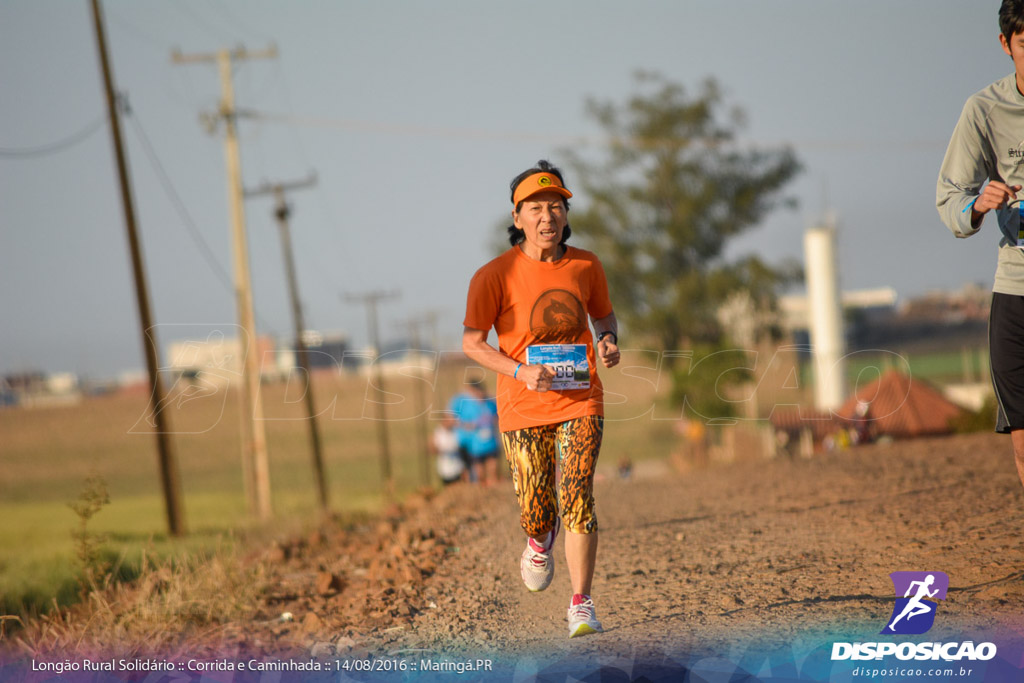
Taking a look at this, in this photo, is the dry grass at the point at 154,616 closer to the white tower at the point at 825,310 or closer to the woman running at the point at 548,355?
the woman running at the point at 548,355

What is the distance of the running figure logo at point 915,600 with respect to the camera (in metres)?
3.99

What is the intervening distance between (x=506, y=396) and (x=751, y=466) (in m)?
9.63

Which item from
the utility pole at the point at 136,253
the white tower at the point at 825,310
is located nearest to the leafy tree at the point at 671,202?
the white tower at the point at 825,310

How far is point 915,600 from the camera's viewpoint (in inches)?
163

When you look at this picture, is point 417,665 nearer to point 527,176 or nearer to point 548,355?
point 548,355

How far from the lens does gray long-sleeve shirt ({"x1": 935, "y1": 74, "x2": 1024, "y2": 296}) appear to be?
4.05m

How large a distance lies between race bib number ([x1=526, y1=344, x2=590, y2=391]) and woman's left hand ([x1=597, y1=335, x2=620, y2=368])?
0.29 ft

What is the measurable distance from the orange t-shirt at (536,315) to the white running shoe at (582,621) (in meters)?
0.85

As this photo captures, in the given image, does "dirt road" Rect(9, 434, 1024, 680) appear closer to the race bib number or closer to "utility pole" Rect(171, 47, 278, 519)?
the race bib number

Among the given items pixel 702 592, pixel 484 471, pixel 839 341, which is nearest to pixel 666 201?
pixel 839 341

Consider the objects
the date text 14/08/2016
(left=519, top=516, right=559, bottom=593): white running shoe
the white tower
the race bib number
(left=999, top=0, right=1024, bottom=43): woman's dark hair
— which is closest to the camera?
(left=999, top=0, right=1024, bottom=43): woman's dark hair

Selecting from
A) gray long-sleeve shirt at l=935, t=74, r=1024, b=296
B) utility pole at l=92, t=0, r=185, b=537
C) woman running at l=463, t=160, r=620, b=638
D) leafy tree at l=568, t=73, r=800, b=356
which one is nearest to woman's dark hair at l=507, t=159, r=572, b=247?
woman running at l=463, t=160, r=620, b=638

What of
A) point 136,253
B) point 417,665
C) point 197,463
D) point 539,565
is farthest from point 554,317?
point 197,463

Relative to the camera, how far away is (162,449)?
59.6ft
